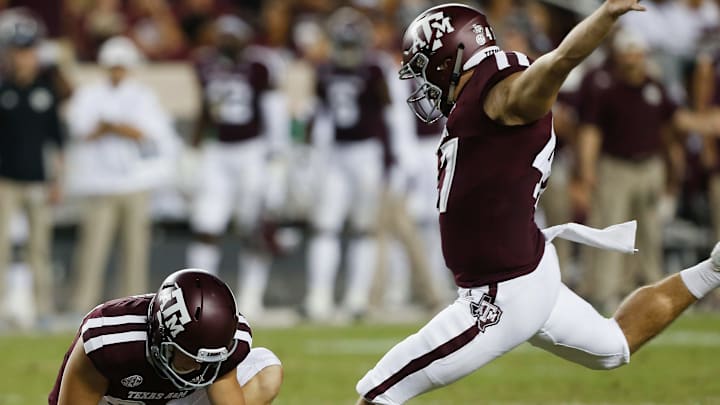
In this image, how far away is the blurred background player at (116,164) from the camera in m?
10.5

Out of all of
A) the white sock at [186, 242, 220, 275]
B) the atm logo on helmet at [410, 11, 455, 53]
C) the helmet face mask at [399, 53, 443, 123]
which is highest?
the atm logo on helmet at [410, 11, 455, 53]

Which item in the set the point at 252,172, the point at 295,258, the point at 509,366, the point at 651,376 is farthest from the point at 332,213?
the point at 651,376

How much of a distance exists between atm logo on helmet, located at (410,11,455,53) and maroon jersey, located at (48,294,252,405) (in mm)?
1079

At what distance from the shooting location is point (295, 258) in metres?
12.9

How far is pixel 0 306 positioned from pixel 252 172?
213 cm

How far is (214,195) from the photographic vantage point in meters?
10.8

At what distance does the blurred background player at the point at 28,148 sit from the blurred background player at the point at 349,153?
1.99m

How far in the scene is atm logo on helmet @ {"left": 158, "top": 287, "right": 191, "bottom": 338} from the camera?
13.8ft

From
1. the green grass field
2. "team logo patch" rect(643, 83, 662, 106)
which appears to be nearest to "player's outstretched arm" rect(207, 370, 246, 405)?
the green grass field

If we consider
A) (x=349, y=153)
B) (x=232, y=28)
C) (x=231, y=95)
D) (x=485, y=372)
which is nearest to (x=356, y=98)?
(x=349, y=153)

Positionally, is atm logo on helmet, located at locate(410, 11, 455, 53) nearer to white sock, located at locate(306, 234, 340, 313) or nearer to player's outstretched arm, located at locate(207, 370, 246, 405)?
player's outstretched arm, located at locate(207, 370, 246, 405)

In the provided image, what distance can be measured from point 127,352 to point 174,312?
→ 8.5 inches

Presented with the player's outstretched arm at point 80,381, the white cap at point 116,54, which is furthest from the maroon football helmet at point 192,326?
the white cap at point 116,54

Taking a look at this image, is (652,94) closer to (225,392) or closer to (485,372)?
(485,372)
